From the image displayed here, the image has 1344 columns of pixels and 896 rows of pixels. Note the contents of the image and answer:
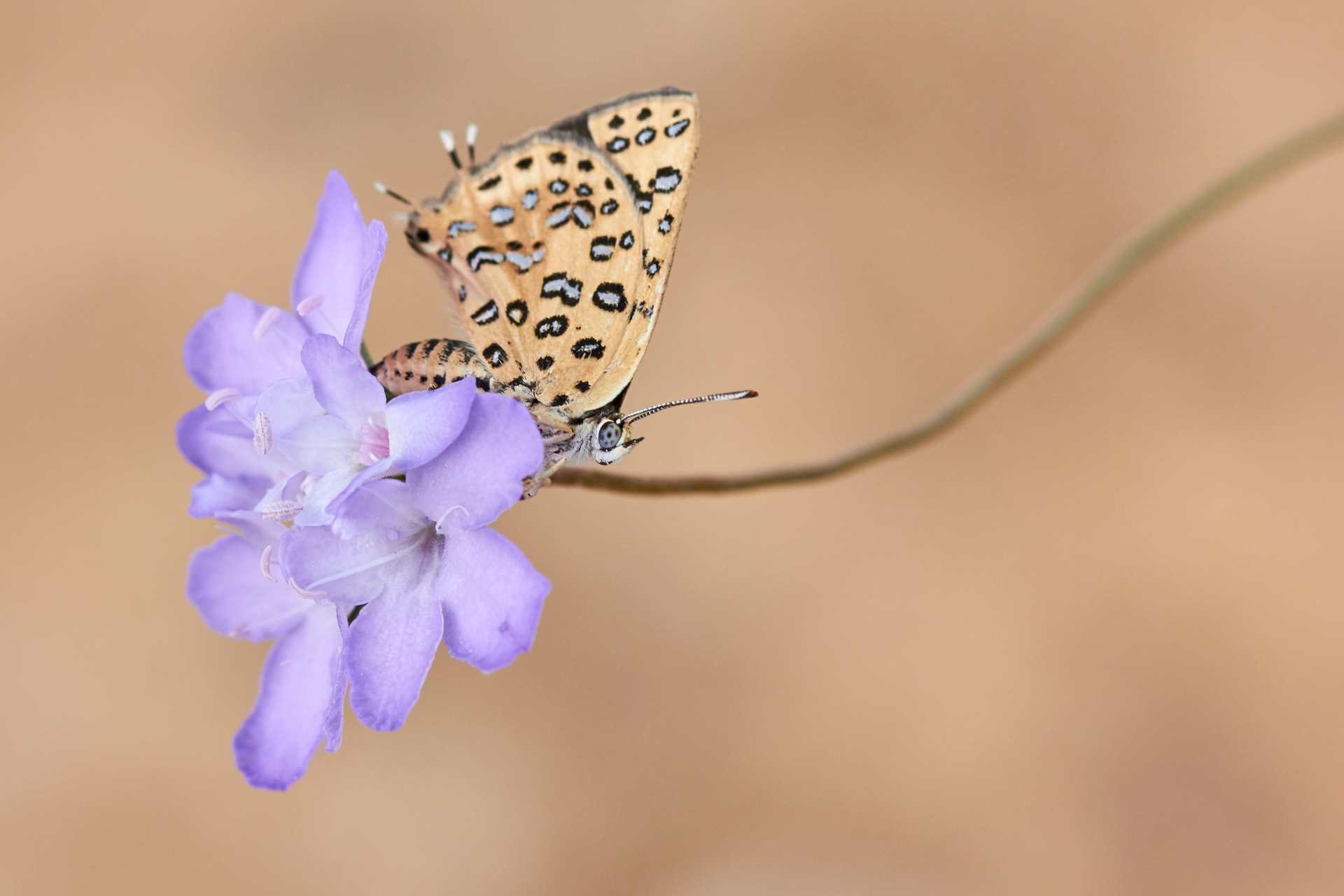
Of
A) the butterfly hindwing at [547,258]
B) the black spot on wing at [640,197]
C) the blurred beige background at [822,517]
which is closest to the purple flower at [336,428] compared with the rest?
the butterfly hindwing at [547,258]

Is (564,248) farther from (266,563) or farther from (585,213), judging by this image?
(266,563)

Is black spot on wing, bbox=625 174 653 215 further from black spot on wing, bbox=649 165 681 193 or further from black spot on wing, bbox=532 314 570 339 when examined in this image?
black spot on wing, bbox=532 314 570 339

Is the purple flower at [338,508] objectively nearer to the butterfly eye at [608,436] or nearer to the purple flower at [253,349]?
the purple flower at [253,349]

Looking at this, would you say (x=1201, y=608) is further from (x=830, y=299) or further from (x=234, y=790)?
(x=234, y=790)

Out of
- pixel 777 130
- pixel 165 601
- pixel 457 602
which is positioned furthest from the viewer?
pixel 777 130

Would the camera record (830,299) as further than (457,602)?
Yes

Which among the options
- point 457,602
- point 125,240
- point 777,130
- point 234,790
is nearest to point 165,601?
point 234,790
